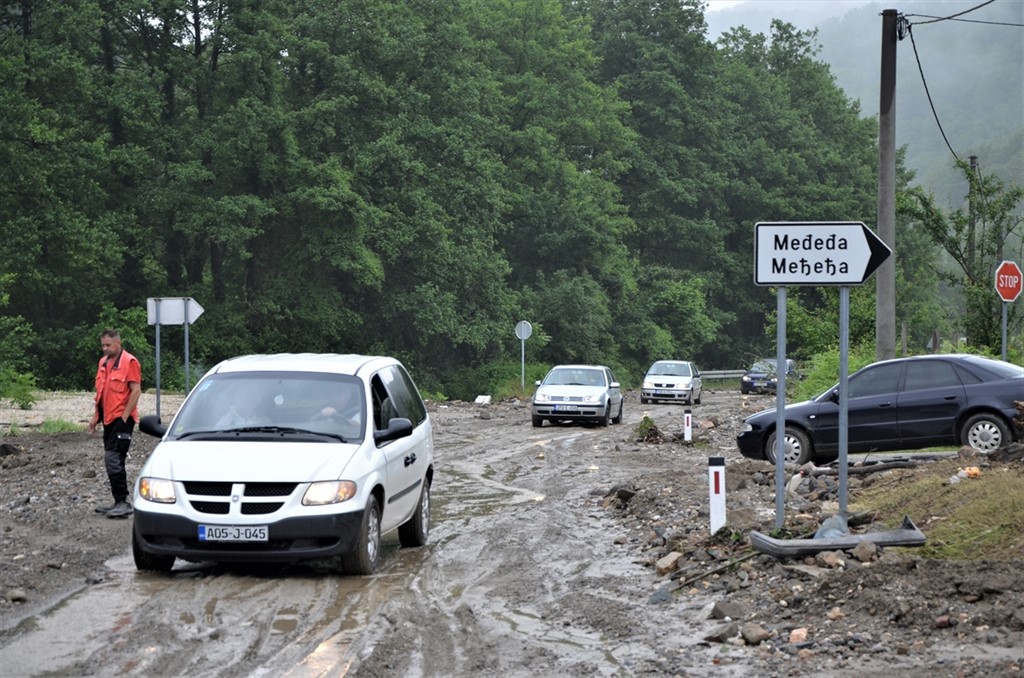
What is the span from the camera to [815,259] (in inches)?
444

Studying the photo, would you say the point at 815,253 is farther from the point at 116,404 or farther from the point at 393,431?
the point at 116,404

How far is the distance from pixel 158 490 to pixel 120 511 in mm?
4131

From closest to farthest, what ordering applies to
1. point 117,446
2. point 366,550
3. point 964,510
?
point 366,550 < point 964,510 < point 117,446

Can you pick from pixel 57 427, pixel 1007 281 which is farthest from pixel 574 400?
pixel 57 427

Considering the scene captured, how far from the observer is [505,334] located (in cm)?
5522

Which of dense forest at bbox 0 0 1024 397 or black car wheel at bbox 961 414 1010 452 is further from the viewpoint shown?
dense forest at bbox 0 0 1024 397

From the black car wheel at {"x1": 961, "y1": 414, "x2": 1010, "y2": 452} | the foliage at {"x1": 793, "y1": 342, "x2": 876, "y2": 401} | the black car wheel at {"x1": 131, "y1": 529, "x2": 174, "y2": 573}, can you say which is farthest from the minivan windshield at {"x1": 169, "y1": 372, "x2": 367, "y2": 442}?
the foliage at {"x1": 793, "y1": 342, "x2": 876, "y2": 401}

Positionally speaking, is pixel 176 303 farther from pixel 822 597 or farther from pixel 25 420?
pixel 822 597

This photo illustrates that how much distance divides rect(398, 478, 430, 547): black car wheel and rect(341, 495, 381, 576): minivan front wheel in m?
1.20

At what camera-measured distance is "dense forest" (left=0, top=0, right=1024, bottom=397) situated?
143ft

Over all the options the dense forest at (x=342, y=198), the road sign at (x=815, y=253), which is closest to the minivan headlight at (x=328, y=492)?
the road sign at (x=815, y=253)

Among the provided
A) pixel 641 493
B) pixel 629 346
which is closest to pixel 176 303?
pixel 641 493

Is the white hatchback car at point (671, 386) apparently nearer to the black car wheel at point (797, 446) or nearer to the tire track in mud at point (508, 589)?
the tire track in mud at point (508, 589)

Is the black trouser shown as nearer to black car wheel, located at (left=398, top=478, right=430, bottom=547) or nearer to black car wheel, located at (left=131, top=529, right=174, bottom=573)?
black car wheel, located at (left=398, top=478, right=430, bottom=547)
